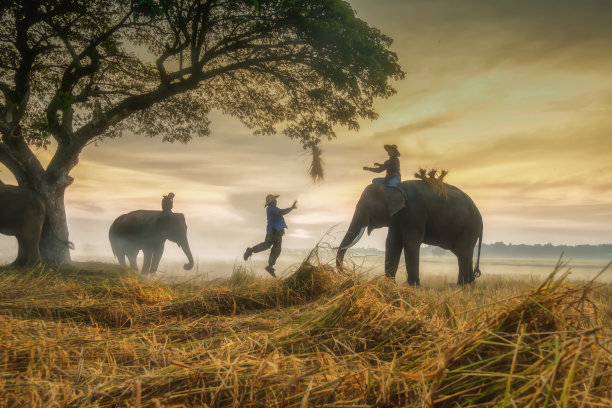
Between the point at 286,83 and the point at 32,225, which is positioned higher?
the point at 286,83

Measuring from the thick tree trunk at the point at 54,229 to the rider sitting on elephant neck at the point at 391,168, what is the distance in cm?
871

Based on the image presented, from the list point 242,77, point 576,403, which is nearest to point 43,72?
point 242,77

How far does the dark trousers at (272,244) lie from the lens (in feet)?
34.4

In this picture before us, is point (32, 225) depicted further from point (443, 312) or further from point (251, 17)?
point (443, 312)

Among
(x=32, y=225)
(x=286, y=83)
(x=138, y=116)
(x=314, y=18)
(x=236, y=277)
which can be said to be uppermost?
(x=314, y=18)

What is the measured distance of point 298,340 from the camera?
2.22 metres

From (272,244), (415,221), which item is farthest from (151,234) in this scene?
(415,221)

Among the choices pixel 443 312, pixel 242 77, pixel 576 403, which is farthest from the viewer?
pixel 242 77

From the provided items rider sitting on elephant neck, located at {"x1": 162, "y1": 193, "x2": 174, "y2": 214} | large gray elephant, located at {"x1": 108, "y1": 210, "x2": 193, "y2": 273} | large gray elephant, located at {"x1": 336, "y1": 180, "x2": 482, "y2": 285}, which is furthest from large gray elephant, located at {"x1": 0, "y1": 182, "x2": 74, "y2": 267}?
large gray elephant, located at {"x1": 336, "y1": 180, "x2": 482, "y2": 285}

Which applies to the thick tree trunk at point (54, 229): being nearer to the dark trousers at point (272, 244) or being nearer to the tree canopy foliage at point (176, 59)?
the tree canopy foliage at point (176, 59)

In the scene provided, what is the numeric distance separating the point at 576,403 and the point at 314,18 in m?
12.0

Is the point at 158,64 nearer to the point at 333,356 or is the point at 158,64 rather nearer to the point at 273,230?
the point at 273,230

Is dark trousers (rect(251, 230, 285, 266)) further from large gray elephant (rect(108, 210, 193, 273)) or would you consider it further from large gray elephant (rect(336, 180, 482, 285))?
large gray elephant (rect(108, 210, 193, 273))

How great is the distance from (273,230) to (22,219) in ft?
19.2
